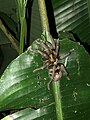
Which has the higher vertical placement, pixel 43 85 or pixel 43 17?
pixel 43 17

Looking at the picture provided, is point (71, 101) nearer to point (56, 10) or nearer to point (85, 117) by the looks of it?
point (85, 117)

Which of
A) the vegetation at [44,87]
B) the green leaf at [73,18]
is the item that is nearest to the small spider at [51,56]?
the vegetation at [44,87]

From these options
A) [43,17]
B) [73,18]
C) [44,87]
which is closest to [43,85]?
[44,87]

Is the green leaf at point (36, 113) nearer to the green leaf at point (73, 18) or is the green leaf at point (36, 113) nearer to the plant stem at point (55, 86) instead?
the plant stem at point (55, 86)

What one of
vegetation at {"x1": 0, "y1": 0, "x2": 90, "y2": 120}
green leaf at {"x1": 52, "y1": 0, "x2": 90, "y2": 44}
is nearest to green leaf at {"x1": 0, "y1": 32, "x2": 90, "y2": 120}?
vegetation at {"x1": 0, "y1": 0, "x2": 90, "y2": 120}

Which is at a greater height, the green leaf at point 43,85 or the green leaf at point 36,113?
the green leaf at point 43,85

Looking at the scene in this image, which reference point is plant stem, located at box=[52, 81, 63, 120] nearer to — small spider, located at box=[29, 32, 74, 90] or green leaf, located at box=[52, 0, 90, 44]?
small spider, located at box=[29, 32, 74, 90]

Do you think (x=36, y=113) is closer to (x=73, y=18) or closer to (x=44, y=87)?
(x=44, y=87)
